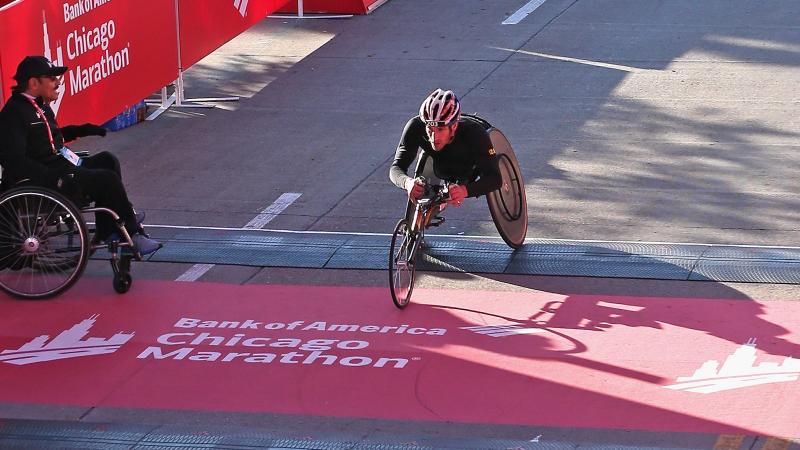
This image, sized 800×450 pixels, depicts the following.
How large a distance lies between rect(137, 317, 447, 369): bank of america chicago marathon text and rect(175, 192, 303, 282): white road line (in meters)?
1.00

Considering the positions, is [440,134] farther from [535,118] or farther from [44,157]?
[535,118]

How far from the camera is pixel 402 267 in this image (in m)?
9.03

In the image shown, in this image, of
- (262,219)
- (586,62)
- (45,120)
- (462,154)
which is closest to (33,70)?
(45,120)

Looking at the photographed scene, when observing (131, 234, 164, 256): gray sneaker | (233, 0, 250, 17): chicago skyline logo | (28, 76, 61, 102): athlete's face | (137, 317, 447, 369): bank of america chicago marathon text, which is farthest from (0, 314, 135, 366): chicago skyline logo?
(233, 0, 250, 17): chicago skyline logo

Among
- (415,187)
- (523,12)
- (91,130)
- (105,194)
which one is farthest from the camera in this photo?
(523,12)

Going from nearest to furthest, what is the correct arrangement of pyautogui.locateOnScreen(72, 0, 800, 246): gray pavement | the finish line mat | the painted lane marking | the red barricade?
the finish line mat < pyautogui.locateOnScreen(72, 0, 800, 246): gray pavement < the painted lane marking < the red barricade

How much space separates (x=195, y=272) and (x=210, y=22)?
6.63 m

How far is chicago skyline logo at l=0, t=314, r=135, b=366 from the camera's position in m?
8.43

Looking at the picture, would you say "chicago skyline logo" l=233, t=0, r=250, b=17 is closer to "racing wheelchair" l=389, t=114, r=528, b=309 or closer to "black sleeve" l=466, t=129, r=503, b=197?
"racing wheelchair" l=389, t=114, r=528, b=309

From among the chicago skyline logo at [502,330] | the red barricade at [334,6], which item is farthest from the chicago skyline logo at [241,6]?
the chicago skyline logo at [502,330]

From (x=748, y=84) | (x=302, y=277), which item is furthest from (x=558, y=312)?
(x=748, y=84)

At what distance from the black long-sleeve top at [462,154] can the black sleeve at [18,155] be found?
2629mm

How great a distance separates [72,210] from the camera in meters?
9.16

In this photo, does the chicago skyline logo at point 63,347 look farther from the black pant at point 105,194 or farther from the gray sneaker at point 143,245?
the black pant at point 105,194
